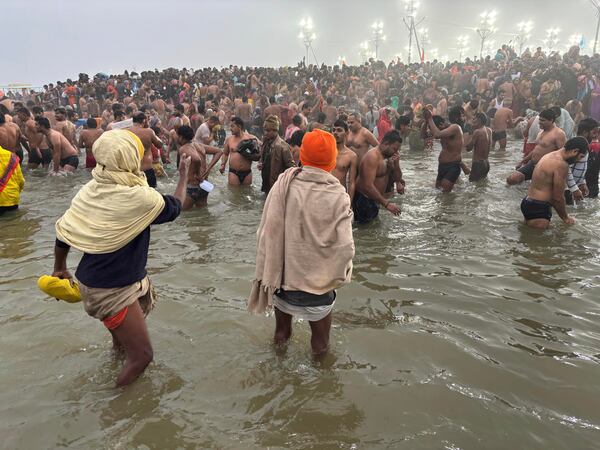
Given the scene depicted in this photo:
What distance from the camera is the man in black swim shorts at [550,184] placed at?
16.9 ft

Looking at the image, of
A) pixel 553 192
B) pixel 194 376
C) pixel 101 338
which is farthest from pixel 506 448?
pixel 553 192

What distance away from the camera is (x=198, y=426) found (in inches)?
102

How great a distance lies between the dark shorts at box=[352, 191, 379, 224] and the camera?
238 inches

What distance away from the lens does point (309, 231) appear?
8.44 ft

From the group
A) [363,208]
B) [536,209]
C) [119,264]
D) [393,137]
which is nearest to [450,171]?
[536,209]

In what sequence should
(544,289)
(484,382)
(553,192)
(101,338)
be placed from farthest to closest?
(553,192) < (544,289) < (101,338) < (484,382)

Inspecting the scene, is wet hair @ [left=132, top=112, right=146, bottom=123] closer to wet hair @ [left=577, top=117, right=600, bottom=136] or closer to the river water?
the river water

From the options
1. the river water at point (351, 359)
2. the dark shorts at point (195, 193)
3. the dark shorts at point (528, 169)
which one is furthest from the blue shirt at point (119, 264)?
the dark shorts at point (528, 169)

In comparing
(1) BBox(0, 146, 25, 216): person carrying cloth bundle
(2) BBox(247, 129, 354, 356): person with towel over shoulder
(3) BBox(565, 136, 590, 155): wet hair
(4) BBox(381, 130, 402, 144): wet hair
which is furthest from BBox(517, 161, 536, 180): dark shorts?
(1) BBox(0, 146, 25, 216): person carrying cloth bundle

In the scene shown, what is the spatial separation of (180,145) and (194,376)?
4326mm

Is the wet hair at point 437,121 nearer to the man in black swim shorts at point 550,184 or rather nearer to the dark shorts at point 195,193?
the man in black swim shorts at point 550,184

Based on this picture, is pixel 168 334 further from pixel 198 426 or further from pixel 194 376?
pixel 198 426

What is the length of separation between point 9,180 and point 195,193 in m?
2.71

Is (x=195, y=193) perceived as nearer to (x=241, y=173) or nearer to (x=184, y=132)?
(x=184, y=132)
